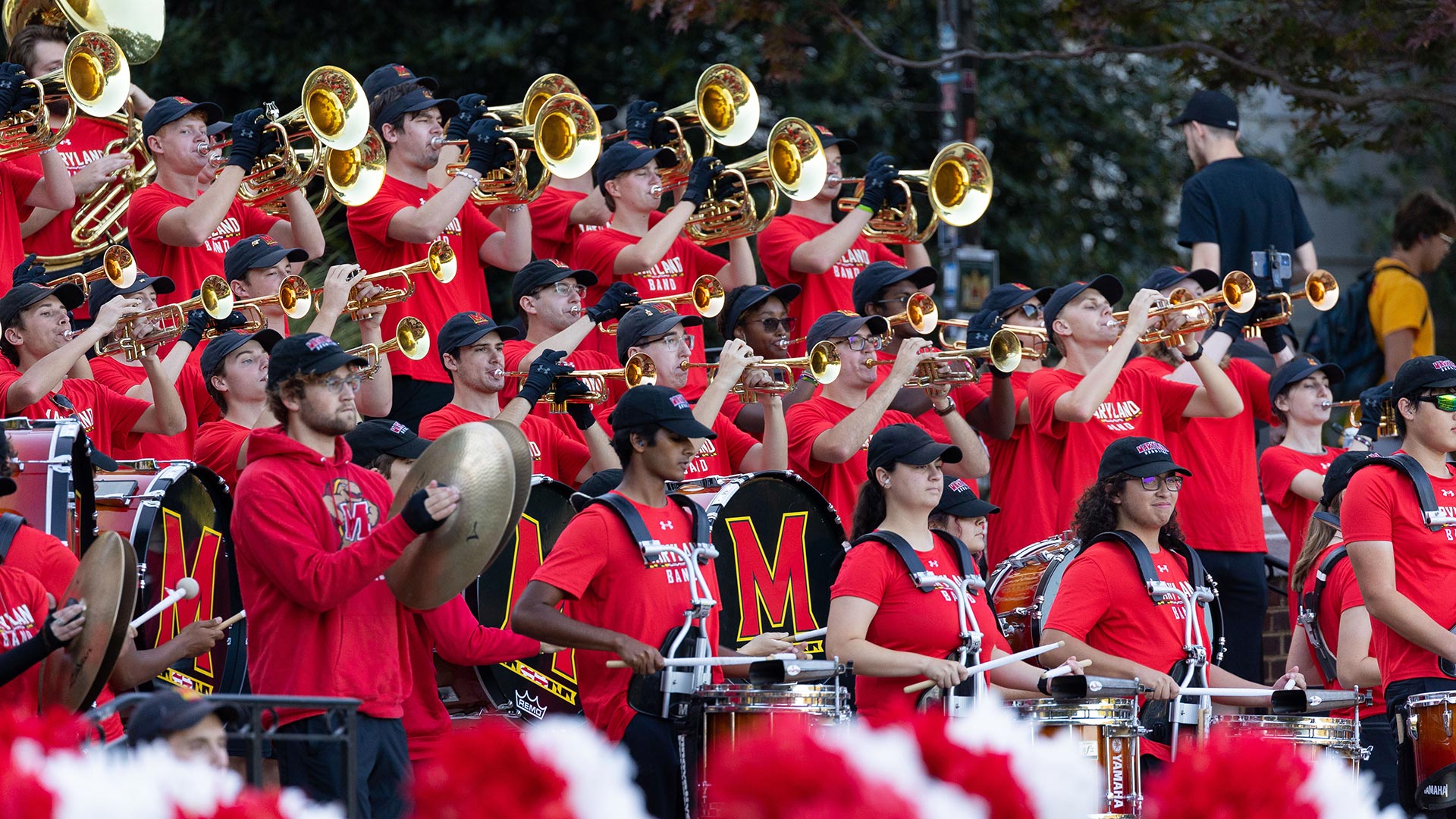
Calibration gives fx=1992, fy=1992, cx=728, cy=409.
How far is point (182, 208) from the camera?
8.44 meters

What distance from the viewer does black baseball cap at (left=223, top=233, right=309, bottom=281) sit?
837 centimetres

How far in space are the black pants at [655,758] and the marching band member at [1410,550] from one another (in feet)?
8.29

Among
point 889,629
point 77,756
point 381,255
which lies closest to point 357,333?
point 381,255

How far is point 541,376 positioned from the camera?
7.48 meters

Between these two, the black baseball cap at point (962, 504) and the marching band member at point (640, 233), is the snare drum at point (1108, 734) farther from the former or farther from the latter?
the marching band member at point (640, 233)

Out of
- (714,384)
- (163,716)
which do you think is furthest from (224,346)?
(163,716)

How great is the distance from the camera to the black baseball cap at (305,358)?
5.84m

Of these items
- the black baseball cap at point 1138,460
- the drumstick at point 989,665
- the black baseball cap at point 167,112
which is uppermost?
the black baseball cap at point 167,112

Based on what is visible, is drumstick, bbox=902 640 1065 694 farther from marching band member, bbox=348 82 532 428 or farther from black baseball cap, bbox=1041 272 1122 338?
marching band member, bbox=348 82 532 428

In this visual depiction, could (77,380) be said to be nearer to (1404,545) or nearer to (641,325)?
(641,325)

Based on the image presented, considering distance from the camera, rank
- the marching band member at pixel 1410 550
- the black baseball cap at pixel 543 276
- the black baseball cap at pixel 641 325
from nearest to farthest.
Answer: the marching band member at pixel 1410 550, the black baseball cap at pixel 641 325, the black baseball cap at pixel 543 276

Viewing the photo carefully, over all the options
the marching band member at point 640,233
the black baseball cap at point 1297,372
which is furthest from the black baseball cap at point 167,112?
the black baseball cap at point 1297,372

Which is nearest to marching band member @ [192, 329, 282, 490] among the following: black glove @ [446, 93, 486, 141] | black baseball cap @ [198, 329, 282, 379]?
black baseball cap @ [198, 329, 282, 379]

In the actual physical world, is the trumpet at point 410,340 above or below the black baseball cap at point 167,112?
below
